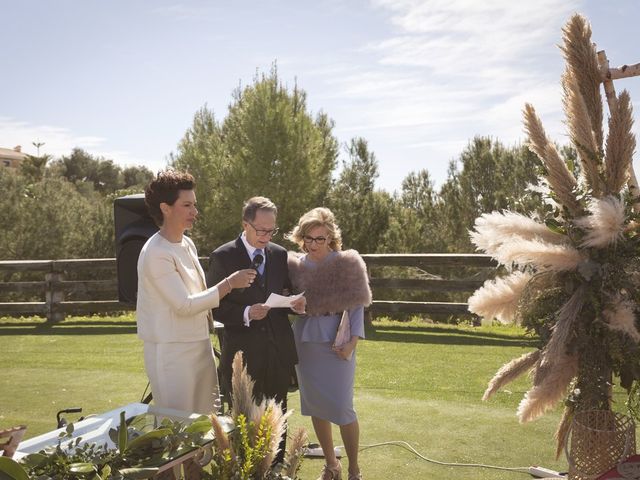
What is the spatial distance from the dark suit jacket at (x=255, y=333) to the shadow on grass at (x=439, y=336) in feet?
14.6

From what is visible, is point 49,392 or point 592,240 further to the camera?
point 49,392

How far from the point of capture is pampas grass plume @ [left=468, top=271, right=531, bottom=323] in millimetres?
2201

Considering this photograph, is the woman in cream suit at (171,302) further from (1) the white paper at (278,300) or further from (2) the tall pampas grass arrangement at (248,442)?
(2) the tall pampas grass arrangement at (248,442)

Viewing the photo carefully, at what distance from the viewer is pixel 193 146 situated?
29984 millimetres

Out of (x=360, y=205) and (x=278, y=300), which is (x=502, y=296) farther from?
(x=360, y=205)

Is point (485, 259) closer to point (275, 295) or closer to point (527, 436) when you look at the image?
point (527, 436)

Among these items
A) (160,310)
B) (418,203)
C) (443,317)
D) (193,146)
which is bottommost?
(443,317)

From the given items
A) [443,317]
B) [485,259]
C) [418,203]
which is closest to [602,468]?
[485,259]

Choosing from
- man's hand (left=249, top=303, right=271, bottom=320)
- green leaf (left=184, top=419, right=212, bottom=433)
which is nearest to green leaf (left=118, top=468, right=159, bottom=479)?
green leaf (left=184, top=419, right=212, bottom=433)

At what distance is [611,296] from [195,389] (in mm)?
1989

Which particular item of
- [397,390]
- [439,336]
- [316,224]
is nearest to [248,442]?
[316,224]

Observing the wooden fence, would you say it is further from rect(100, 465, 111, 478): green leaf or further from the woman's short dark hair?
rect(100, 465, 111, 478): green leaf

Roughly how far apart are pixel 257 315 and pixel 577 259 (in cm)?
168

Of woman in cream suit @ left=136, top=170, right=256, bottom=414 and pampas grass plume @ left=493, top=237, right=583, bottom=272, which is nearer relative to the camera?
pampas grass plume @ left=493, top=237, right=583, bottom=272
